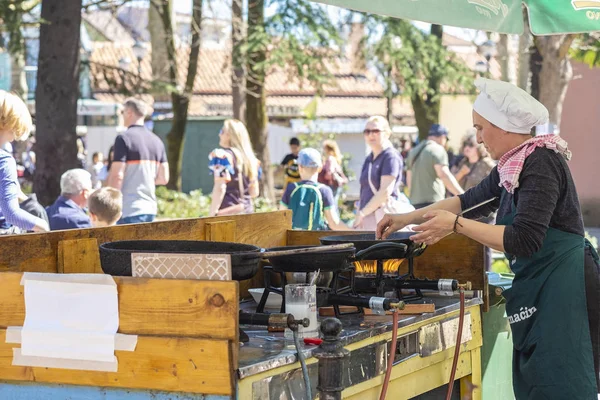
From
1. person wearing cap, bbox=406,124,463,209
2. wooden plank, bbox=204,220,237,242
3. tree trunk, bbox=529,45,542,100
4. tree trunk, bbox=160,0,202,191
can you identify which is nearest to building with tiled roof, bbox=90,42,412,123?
tree trunk, bbox=160,0,202,191

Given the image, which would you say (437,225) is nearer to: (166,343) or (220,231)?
(220,231)

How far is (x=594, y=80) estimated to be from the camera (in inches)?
765

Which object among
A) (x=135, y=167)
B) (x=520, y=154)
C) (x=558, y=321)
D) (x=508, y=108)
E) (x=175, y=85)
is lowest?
(x=558, y=321)

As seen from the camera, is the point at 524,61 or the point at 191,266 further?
the point at 524,61

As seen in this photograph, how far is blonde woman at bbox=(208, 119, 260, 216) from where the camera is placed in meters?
9.55

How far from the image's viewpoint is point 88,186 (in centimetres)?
708

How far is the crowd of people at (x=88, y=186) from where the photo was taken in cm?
516

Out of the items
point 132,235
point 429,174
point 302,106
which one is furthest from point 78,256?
point 302,106

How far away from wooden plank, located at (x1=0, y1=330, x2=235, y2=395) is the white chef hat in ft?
5.21

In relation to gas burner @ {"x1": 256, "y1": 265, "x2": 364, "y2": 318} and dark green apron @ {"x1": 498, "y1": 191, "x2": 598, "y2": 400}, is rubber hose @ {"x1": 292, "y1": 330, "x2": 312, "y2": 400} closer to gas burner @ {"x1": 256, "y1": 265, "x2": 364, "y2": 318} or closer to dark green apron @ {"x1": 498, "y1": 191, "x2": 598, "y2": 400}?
gas burner @ {"x1": 256, "y1": 265, "x2": 364, "y2": 318}

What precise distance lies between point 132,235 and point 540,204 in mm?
1601

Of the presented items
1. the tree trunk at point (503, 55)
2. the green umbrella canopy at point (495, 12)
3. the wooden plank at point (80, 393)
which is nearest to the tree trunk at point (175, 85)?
the tree trunk at point (503, 55)

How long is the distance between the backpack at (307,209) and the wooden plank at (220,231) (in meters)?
3.85

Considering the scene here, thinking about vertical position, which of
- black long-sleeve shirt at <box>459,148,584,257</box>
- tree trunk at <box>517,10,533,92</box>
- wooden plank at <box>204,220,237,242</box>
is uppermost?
tree trunk at <box>517,10,533,92</box>
